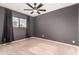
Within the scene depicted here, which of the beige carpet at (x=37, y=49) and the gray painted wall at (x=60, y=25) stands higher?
the gray painted wall at (x=60, y=25)

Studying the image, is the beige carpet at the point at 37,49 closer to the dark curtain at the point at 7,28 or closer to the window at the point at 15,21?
the dark curtain at the point at 7,28

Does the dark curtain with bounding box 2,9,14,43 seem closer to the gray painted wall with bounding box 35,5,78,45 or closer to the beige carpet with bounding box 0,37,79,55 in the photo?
the beige carpet with bounding box 0,37,79,55

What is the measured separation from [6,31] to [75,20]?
9.68 feet

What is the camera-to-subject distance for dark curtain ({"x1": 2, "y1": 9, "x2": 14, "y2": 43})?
306cm

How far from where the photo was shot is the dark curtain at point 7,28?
3.06 meters

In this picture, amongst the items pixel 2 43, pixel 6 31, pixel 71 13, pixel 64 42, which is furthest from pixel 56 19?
pixel 2 43

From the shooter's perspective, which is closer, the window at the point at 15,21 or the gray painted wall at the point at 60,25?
the gray painted wall at the point at 60,25

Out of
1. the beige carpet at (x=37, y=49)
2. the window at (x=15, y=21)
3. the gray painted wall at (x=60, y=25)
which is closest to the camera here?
the beige carpet at (x=37, y=49)

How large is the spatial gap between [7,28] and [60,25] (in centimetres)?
245

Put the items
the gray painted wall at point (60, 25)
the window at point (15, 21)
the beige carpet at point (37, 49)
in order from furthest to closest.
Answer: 1. the window at point (15, 21)
2. the gray painted wall at point (60, 25)
3. the beige carpet at point (37, 49)

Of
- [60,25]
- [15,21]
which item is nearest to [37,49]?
[15,21]

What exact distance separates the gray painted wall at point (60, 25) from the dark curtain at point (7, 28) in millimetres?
1474

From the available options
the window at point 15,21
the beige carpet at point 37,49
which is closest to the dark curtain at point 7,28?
the window at point 15,21

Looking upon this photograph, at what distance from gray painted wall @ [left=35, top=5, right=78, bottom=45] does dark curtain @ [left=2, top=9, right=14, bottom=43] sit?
1474 mm
